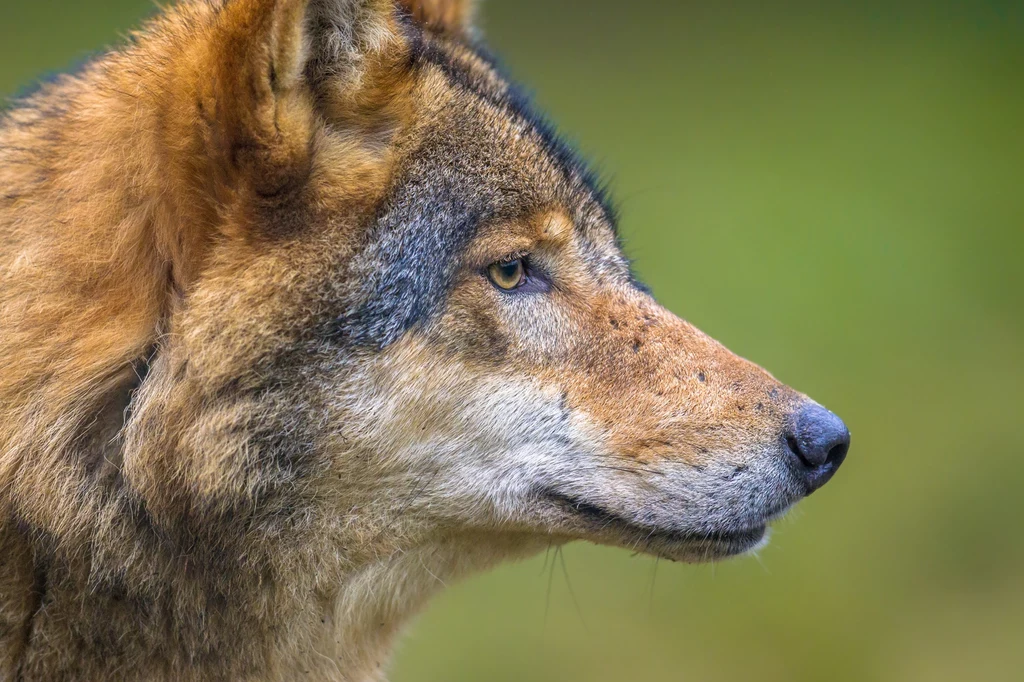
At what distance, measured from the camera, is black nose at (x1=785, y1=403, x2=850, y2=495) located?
2.96 meters

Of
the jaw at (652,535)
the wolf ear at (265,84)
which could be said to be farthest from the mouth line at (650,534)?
the wolf ear at (265,84)

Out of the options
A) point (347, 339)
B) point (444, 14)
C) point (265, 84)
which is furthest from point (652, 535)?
point (444, 14)

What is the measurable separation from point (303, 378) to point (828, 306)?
8.45 meters

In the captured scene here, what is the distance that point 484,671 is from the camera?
7.08 m

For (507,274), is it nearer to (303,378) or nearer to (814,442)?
(303,378)

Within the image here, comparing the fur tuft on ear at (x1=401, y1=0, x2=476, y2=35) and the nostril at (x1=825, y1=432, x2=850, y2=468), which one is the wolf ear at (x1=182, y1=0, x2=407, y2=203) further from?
the nostril at (x1=825, y1=432, x2=850, y2=468)

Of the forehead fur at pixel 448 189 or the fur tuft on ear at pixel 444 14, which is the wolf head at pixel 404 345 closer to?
the forehead fur at pixel 448 189

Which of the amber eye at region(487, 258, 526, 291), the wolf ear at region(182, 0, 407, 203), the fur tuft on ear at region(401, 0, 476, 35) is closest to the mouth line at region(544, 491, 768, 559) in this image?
the amber eye at region(487, 258, 526, 291)

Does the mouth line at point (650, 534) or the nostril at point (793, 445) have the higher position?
the nostril at point (793, 445)

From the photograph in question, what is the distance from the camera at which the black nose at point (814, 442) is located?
117 inches

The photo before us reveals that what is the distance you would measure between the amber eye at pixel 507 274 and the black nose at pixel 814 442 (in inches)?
34.1

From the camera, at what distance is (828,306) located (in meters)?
10.4

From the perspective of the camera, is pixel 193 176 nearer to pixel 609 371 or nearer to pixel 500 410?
pixel 500 410

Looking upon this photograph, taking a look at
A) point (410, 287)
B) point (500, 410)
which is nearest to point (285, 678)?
point (500, 410)
